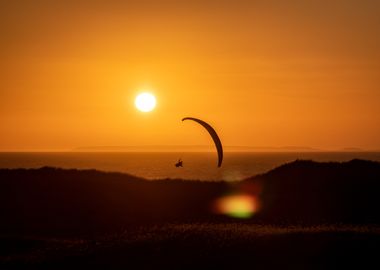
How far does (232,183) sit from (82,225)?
661 inches

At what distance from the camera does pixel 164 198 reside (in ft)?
155

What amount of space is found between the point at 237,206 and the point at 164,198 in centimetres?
637

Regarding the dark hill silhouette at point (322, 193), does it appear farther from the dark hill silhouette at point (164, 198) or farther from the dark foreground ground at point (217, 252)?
the dark foreground ground at point (217, 252)

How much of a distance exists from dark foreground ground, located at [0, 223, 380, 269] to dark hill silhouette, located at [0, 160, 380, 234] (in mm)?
12466

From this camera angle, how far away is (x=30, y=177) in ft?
162

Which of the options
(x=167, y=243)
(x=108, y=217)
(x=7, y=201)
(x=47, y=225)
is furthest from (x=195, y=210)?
(x=167, y=243)

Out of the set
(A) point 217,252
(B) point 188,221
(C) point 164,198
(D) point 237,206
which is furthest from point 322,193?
(A) point 217,252

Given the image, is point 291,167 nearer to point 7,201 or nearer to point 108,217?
point 108,217

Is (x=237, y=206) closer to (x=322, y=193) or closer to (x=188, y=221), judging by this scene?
(x=188, y=221)

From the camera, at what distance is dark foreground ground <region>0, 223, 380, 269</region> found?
20984 millimetres

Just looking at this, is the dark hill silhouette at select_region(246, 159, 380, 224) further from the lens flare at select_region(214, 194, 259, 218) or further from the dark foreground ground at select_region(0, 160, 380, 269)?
the lens flare at select_region(214, 194, 259, 218)

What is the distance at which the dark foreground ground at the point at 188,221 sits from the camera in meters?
22.0

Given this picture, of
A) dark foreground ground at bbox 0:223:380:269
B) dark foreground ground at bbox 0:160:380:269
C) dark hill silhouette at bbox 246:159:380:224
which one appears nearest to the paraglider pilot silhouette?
dark foreground ground at bbox 0:160:380:269

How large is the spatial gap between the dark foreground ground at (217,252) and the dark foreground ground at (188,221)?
4 cm
